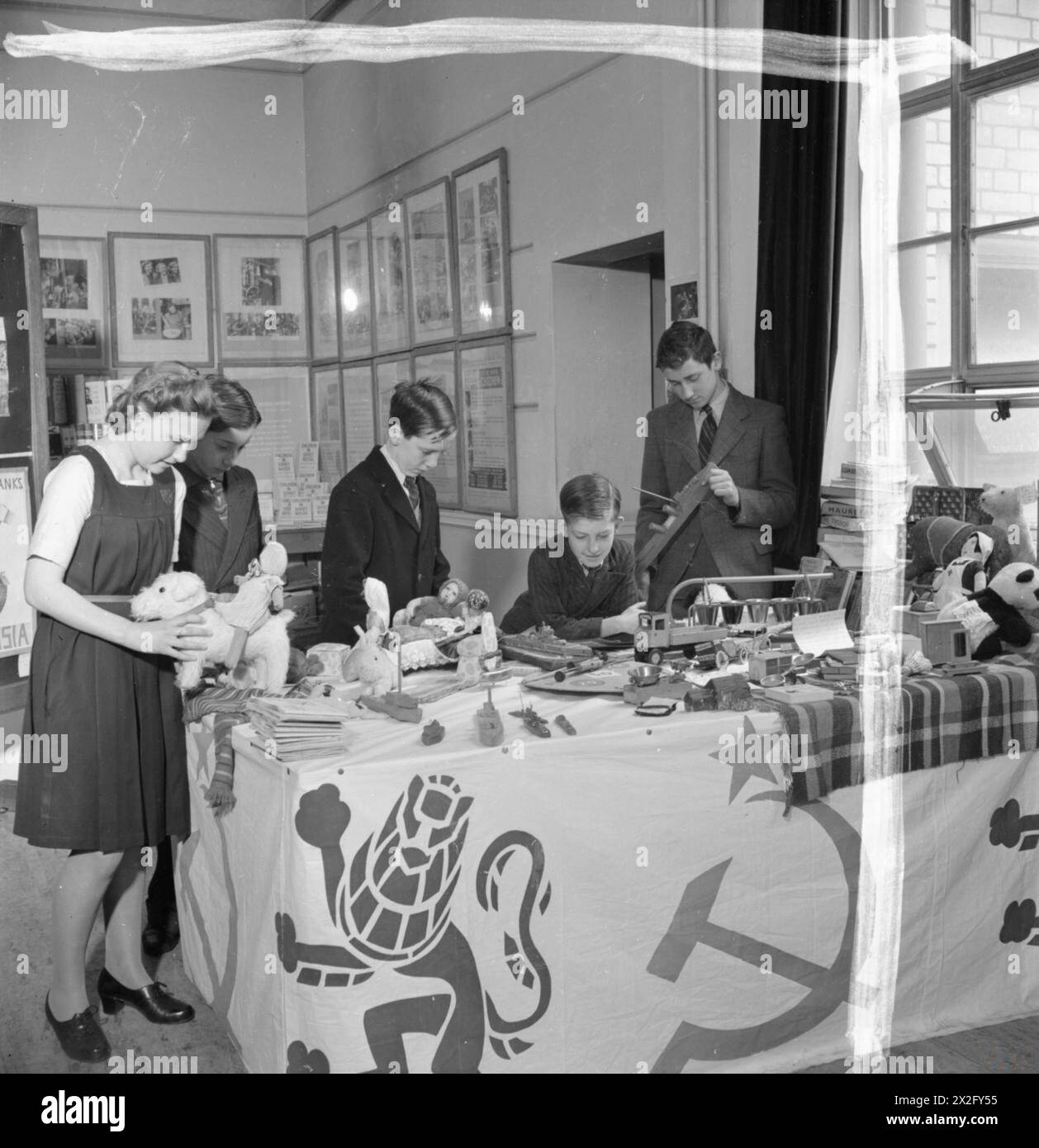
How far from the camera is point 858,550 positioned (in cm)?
279

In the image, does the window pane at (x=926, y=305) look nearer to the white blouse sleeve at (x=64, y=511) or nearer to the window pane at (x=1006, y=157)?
the window pane at (x=1006, y=157)

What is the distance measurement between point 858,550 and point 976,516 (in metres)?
0.33

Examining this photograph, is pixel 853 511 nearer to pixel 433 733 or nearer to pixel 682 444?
pixel 682 444

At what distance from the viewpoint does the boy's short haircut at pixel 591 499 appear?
8.21 ft

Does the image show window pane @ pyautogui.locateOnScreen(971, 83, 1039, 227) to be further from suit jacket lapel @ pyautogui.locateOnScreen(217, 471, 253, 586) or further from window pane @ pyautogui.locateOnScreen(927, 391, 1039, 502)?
suit jacket lapel @ pyautogui.locateOnScreen(217, 471, 253, 586)

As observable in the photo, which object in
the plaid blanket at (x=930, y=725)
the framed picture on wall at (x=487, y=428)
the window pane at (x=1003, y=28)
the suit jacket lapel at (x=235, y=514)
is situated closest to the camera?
the plaid blanket at (x=930, y=725)

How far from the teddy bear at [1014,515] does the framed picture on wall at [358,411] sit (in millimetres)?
1810

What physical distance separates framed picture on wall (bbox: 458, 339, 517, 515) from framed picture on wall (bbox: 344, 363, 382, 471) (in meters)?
0.39

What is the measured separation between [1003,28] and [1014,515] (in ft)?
3.99

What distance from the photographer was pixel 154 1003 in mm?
2092

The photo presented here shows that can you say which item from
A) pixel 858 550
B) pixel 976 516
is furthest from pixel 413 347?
pixel 976 516

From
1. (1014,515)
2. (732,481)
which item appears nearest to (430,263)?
(732,481)

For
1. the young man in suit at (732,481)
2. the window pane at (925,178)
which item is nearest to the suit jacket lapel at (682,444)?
the young man in suit at (732,481)

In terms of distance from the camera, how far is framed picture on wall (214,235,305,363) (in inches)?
118
